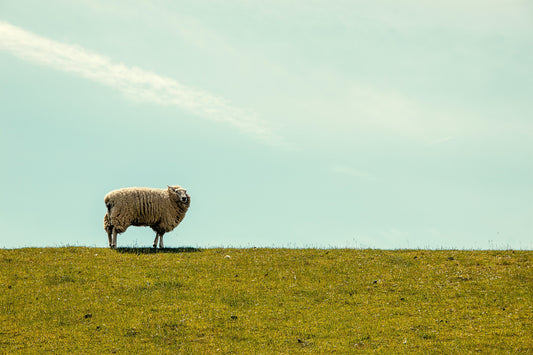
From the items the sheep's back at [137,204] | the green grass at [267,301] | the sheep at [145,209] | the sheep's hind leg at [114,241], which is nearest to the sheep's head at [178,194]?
the sheep at [145,209]

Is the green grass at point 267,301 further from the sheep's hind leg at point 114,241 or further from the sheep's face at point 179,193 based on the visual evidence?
the sheep's face at point 179,193

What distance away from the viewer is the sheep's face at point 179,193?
33.8 meters

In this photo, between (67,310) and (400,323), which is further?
(67,310)

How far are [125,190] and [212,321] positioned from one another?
1332 cm

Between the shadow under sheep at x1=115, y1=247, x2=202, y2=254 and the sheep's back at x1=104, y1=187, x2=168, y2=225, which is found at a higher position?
the sheep's back at x1=104, y1=187, x2=168, y2=225

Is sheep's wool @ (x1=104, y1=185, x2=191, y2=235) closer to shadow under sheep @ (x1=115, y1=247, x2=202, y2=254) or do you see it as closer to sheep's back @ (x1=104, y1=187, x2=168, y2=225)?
sheep's back @ (x1=104, y1=187, x2=168, y2=225)

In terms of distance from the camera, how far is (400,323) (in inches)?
850

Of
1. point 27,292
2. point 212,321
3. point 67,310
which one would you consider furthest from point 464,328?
point 27,292

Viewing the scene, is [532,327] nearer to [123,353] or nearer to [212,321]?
[212,321]

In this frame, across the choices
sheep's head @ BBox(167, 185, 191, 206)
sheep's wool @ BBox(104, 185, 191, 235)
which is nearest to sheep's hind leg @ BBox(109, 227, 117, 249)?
sheep's wool @ BBox(104, 185, 191, 235)

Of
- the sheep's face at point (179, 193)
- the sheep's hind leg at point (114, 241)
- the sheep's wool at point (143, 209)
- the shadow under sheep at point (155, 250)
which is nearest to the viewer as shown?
the shadow under sheep at point (155, 250)

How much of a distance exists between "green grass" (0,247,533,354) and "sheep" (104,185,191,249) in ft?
7.17

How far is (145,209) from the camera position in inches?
1288

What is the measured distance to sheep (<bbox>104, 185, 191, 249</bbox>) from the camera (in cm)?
3234
